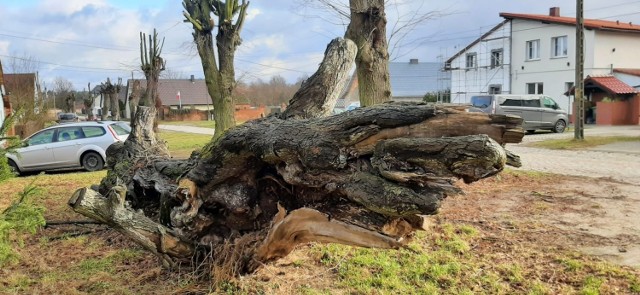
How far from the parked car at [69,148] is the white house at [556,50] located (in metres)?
28.2

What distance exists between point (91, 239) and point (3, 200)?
379cm

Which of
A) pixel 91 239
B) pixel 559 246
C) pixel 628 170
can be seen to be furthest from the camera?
pixel 628 170

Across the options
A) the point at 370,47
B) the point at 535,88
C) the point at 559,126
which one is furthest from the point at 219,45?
the point at 535,88

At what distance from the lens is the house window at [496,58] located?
3928 centimetres

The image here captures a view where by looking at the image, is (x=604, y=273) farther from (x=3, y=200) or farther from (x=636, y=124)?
(x=636, y=124)

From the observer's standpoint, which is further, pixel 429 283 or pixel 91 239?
pixel 91 239

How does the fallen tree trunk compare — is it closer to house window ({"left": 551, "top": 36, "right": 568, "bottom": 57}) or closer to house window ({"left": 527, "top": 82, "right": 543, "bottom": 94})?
house window ({"left": 551, "top": 36, "right": 568, "bottom": 57})

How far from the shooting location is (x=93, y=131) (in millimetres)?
15094

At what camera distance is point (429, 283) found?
4.68 m

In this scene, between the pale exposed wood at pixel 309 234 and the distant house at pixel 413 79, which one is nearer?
the pale exposed wood at pixel 309 234

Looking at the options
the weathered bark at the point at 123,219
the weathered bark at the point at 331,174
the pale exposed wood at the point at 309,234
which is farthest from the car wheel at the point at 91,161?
the pale exposed wood at the point at 309,234

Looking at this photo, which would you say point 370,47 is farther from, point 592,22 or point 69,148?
point 592,22

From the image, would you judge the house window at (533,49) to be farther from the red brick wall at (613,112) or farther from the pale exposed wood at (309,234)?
the pale exposed wood at (309,234)

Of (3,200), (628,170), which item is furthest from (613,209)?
(3,200)
